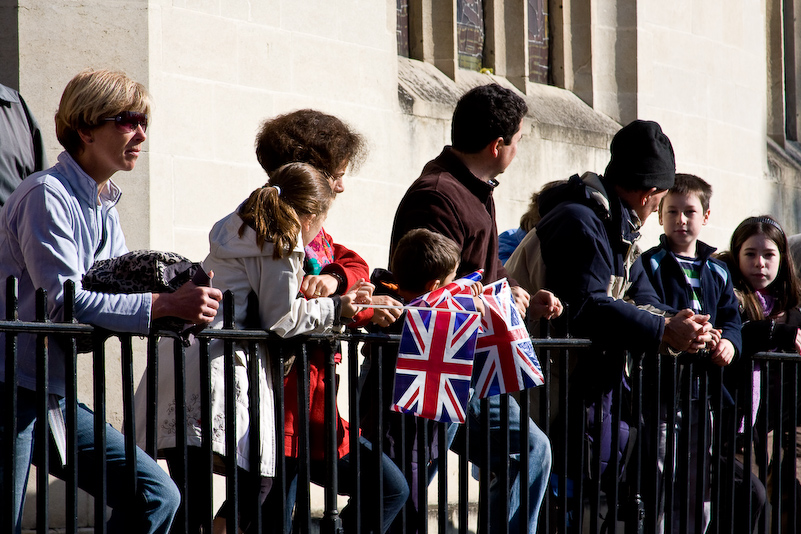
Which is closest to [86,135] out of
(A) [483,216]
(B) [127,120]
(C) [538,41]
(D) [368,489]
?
(B) [127,120]

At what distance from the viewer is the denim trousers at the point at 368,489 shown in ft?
12.8

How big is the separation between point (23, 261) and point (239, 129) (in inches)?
119

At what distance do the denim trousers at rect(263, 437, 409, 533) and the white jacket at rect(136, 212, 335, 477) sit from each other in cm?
26

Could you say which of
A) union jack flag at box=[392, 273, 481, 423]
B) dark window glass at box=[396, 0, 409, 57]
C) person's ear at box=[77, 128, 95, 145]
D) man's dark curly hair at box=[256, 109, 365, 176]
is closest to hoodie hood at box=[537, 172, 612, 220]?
man's dark curly hair at box=[256, 109, 365, 176]

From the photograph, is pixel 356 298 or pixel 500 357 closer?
pixel 356 298

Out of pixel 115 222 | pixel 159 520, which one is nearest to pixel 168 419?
pixel 159 520

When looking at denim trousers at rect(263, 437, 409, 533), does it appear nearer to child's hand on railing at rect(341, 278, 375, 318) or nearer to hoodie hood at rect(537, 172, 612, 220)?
child's hand on railing at rect(341, 278, 375, 318)

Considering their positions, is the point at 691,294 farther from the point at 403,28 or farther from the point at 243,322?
the point at 403,28

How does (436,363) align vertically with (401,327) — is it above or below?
below

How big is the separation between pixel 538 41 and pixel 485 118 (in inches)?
188

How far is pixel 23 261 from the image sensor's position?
3.36m

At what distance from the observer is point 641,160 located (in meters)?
4.80

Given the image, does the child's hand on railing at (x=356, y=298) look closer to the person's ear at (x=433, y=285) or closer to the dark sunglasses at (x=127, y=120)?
the person's ear at (x=433, y=285)

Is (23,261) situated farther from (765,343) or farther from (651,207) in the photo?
(765,343)
